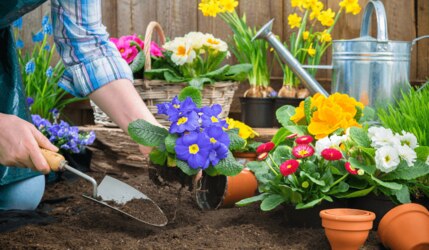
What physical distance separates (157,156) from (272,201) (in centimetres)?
33

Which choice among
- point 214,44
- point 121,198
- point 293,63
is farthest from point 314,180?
point 214,44

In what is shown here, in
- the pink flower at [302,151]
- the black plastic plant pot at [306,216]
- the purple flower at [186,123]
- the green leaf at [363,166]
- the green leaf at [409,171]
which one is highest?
the purple flower at [186,123]

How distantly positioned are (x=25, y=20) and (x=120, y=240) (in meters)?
2.45

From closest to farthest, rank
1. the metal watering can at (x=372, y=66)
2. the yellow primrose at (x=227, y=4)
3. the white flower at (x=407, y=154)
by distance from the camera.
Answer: the white flower at (x=407, y=154) → the metal watering can at (x=372, y=66) → the yellow primrose at (x=227, y=4)

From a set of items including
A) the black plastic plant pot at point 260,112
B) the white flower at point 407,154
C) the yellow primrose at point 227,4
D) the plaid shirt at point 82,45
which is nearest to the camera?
the white flower at point 407,154

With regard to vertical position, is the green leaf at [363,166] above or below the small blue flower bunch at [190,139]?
below

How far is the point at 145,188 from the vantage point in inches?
101

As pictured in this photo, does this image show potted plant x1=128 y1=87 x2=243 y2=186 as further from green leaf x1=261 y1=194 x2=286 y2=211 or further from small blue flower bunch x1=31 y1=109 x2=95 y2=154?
small blue flower bunch x1=31 y1=109 x2=95 y2=154

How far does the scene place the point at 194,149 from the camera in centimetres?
181

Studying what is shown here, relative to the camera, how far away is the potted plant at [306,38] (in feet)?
10.8

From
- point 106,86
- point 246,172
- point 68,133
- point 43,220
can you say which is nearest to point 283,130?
point 246,172

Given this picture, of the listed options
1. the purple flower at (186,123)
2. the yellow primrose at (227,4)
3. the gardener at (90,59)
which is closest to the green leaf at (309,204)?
the purple flower at (186,123)

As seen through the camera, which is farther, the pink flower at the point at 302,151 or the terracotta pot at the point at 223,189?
the terracotta pot at the point at 223,189

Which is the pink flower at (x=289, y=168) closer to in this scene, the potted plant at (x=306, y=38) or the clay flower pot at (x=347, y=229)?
the clay flower pot at (x=347, y=229)
